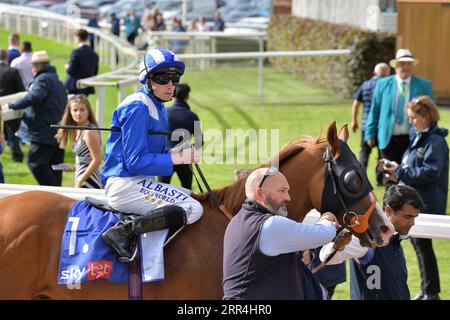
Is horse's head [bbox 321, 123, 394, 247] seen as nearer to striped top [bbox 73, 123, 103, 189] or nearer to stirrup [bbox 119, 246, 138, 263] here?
stirrup [bbox 119, 246, 138, 263]

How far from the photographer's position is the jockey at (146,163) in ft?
17.3

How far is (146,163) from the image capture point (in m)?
5.26

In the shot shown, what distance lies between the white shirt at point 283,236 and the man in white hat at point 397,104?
6.30m

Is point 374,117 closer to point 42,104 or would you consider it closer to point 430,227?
point 42,104

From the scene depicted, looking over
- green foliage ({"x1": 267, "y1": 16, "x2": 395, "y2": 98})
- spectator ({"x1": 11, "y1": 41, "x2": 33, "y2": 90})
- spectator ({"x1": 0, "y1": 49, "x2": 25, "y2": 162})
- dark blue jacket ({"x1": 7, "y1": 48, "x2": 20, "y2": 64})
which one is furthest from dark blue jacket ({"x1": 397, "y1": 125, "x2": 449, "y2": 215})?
dark blue jacket ({"x1": 7, "y1": 48, "x2": 20, "y2": 64})

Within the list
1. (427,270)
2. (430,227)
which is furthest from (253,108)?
(430,227)

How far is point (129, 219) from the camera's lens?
5.38 metres

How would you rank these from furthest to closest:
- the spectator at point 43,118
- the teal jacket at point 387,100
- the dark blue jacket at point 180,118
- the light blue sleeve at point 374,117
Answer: the light blue sleeve at point 374,117, the teal jacket at point 387,100, the spectator at point 43,118, the dark blue jacket at point 180,118

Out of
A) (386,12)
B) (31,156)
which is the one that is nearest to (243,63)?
(386,12)

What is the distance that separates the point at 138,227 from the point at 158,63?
0.95 m

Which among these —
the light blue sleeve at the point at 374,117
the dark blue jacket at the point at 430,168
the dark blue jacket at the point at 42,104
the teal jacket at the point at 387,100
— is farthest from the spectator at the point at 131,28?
the dark blue jacket at the point at 430,168

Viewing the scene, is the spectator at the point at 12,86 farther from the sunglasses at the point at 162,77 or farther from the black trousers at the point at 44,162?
the sunglasses at the point at 162,77
